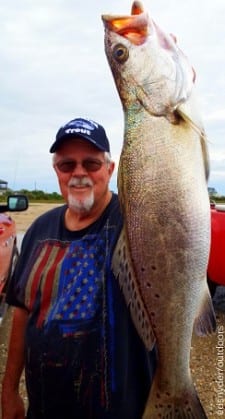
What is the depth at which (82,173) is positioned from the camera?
8.20ft

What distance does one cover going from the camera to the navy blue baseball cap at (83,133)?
8.29 feet

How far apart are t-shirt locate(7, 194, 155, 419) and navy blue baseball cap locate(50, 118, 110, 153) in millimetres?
336

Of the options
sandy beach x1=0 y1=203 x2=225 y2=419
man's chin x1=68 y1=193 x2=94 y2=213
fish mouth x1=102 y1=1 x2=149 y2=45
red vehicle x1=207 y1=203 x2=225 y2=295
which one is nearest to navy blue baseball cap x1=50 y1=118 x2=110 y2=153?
man's chin x1=68 y1=193 x2=94 y2=213

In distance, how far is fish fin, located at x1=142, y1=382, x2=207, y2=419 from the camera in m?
2.10

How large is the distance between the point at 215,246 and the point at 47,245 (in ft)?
13.4

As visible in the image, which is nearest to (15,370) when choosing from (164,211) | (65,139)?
(65,139)

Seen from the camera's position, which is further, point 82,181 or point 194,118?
point 82,181

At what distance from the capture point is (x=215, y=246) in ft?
20.8

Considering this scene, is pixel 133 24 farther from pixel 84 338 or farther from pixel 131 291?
pixel 84 338

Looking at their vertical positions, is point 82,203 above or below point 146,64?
below

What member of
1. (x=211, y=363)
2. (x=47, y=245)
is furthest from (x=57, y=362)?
(x=211, y=363)

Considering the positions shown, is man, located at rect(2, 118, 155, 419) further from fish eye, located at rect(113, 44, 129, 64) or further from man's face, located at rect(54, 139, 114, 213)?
fish eye, located at rect(113, 44, 129, 64)

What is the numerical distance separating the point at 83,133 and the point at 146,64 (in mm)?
502

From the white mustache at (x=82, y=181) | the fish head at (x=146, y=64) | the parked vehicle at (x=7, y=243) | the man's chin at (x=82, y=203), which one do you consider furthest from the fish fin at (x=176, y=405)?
the parked vehicle at (x=7, y=243)
